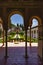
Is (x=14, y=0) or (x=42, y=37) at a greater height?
(x=14, y=0)

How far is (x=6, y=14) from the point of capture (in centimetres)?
984

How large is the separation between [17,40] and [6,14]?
13.5m

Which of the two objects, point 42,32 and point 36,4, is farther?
point 42,32

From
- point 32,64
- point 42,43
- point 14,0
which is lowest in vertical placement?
point 32,64

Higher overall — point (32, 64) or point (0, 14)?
point (0, 14)

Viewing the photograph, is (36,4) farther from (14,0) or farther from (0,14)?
(0,14)

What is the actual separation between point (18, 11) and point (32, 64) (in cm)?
336

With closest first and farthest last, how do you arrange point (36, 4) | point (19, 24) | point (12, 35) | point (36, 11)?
point (36, 4) < point (36, 11) < point (12, 35) < point (19, 24)

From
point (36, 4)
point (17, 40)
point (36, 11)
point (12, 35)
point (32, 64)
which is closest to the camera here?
point (36, 4)

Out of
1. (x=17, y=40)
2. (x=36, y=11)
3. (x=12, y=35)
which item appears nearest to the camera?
(x=36, y=11)

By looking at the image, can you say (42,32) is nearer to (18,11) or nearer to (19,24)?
(18,11)

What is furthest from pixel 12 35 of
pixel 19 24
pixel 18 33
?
pixel 19 24

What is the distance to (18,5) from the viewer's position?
26.4ft

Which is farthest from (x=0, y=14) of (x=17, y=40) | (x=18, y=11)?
(x=17, y=40)
